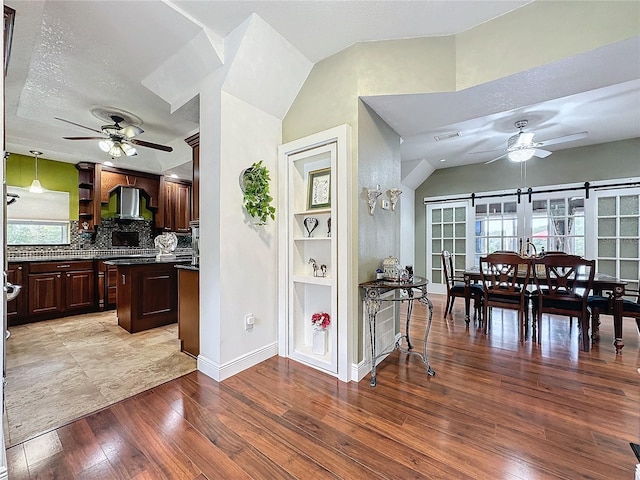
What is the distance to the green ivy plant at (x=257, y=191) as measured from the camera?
2.61 meters

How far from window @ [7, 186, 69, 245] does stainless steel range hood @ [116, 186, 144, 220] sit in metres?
0.81

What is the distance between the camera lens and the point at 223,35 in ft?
7.81

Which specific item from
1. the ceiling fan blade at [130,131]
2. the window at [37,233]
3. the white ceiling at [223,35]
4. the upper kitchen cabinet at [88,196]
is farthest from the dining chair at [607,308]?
the window at [37,233]

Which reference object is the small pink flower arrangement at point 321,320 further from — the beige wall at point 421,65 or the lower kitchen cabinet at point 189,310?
the lower kitchen cabinet at point 189,310

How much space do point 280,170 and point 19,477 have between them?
105 inches

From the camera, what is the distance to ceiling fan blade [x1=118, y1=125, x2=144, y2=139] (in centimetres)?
372

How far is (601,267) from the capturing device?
5016 millimetres

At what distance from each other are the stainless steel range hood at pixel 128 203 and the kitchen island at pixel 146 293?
1735 millimetres

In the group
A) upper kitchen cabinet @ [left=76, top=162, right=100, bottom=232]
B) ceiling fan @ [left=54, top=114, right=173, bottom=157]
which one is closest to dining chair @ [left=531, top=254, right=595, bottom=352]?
ceiling fan @ [left=54, top=114, right=173, bottom=157]

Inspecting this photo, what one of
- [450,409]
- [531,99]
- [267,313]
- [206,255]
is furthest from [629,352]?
[206,255]

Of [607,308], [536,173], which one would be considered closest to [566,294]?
[607,308]

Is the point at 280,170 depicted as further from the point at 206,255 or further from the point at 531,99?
the point at 531,99

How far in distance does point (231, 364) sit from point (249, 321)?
1.28 feet

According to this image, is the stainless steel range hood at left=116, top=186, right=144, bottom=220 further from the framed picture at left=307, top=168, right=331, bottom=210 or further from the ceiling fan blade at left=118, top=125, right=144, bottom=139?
the framed picture at left=307, top=168, right=331, bottom=210
